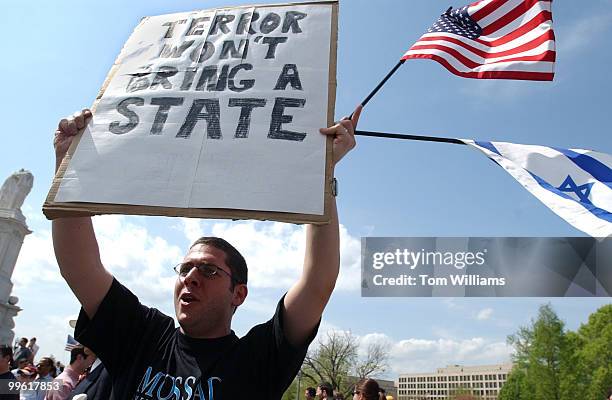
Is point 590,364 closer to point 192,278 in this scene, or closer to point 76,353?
point 76,353

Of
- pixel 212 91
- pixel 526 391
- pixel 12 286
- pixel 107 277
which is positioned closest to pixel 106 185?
pixel 107 277

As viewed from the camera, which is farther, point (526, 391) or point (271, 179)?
point (526, 391)

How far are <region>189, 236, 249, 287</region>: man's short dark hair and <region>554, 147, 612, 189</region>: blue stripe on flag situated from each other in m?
2.54

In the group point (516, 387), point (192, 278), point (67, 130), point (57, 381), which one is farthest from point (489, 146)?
point (516, 387)

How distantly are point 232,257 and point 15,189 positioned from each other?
78.5 ft

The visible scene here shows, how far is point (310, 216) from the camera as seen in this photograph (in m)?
1.88

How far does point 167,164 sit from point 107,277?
624 millimetres

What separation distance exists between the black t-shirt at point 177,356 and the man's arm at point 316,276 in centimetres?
5

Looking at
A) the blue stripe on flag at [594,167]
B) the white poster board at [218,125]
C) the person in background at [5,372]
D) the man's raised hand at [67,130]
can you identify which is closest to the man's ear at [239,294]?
the white poster board at [218,125]

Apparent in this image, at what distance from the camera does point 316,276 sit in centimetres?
204

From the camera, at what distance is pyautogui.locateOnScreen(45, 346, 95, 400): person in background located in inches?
217

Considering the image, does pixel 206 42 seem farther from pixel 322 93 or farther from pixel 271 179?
pixel 271 179

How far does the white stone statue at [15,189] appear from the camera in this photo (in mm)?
22375

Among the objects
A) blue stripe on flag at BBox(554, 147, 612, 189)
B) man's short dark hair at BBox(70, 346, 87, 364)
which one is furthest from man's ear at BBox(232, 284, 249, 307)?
man's short dark hair at BBox(70, 346, 87, 364)
